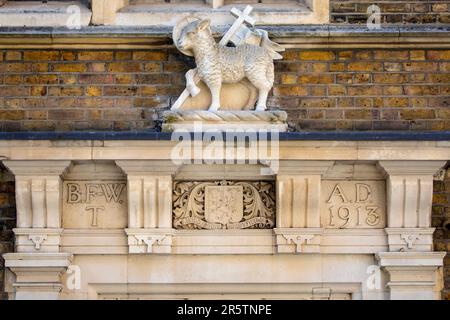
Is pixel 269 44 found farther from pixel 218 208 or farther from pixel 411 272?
pixel 411 272

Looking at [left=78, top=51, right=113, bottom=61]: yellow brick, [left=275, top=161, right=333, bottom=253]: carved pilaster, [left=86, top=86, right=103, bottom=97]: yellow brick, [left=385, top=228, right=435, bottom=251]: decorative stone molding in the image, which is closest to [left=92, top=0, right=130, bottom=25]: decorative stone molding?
[left=78, top=51, right=113, bottom=61]: yellow brick

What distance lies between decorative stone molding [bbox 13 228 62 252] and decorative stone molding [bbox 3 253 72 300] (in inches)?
2.1

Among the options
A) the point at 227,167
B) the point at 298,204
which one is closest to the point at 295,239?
the point at 298,204

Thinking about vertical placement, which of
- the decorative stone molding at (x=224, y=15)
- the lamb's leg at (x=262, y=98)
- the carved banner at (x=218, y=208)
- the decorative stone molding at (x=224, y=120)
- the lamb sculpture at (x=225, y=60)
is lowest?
the carved banner at (x=218, y=208)

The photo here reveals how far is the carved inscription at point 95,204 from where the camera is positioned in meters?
8.17

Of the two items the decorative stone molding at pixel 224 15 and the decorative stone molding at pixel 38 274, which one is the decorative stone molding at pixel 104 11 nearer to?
the decorative stone molding at pixel 224 15

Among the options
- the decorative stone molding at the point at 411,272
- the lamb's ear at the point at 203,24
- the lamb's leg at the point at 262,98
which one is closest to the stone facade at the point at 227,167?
the decorative stone molding at the point at 411,272

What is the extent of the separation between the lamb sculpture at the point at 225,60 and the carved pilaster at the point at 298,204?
489mm

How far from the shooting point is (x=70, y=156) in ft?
26.1

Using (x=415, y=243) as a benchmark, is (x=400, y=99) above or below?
above

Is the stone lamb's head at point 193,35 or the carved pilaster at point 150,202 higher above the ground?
the stone lamb's head at point 193,35
